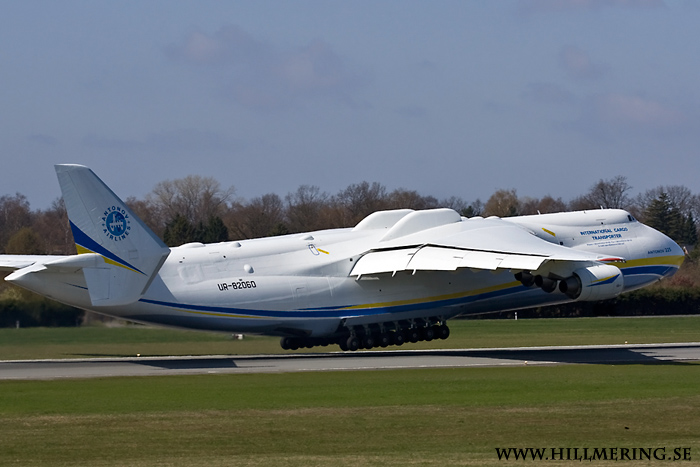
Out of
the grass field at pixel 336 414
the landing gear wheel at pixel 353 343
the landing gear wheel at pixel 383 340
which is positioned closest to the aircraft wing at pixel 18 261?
the grass field at pixel 336 414

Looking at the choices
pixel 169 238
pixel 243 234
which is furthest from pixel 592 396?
pixel 243 234

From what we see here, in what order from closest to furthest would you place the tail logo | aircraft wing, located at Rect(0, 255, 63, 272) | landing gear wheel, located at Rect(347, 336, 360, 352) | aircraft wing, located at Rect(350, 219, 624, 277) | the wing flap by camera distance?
the tail logo → aircraft wing, located at Rect(350, 219, 624, 277) → aircraft wing, located at Rect(0, 255, 63, 272) → the wing flap → landing gear wheel, located at Rect(347, 336, 360, 352)

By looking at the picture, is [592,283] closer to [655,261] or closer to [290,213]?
[655,261]

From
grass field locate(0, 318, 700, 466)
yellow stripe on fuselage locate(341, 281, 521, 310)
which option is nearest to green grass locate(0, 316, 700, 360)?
grass field locate(0, 318, 700, 466)

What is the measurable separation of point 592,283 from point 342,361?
22.9ft

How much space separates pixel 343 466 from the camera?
11.8 meters

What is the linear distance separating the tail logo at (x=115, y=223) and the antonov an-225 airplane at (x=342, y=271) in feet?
0.08

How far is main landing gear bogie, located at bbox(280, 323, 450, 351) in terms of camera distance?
2873cm

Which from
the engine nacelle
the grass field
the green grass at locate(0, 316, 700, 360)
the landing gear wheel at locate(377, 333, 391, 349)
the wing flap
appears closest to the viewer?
the grass field

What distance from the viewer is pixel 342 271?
28359 mm

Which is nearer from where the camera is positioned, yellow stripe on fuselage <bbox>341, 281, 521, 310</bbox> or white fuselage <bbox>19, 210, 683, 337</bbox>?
white fuselage <bbox>19, 210, 683, 337</bbox>

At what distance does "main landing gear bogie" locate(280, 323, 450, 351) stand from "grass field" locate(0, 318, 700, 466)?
12.7 feet

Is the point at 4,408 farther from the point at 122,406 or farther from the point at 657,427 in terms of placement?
the point at 657,427

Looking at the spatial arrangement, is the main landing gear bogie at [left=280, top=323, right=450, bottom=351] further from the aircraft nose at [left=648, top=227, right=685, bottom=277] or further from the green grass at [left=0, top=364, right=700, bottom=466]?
the aircraft nose at [left=648, top=227, right=685, bottom=277]
